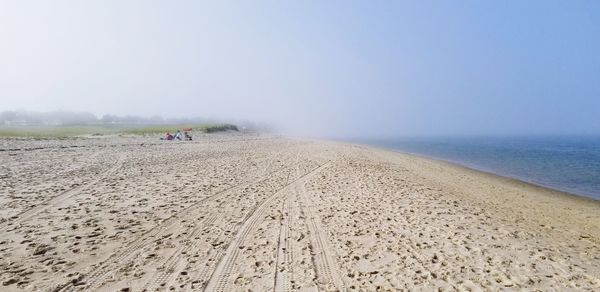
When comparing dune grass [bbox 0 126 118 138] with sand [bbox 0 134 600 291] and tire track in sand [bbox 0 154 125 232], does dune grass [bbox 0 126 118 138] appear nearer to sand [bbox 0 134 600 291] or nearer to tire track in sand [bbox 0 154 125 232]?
sand [bbox 0 134 600 291]

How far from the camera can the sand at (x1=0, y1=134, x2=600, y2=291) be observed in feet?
21.7

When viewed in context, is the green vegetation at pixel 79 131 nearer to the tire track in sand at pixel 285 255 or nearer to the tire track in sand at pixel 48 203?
the tire track in sand at pixel 48 203

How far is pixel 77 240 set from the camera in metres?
8.24

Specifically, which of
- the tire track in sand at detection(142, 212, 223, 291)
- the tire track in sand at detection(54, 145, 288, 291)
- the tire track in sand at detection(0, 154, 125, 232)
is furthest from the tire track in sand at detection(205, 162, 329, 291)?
the tire track in sand at detection(0, 154, 125, 232)

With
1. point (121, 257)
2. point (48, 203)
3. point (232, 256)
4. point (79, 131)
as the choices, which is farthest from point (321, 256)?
point (79, 131)

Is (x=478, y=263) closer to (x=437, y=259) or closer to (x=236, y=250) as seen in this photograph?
(x=437, y=259)

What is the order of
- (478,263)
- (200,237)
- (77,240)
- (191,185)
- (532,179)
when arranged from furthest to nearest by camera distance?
(532,179) < (191,185) < (200,237) < (77,240) < (478,263)

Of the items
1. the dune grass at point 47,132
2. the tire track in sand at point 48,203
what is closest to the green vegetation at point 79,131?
the dune grass at point 47,132

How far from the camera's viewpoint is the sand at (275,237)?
21.7 feet

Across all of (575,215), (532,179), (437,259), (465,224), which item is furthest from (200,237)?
(532,179)

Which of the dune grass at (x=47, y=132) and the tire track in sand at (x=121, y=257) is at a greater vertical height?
the dune grass at (x=47, y=132)

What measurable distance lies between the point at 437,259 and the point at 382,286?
202cm

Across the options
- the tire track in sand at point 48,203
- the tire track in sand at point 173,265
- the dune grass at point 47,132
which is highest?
the dune grass at point 47,132

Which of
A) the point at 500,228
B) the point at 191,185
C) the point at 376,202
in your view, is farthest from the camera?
the point at 191,185
